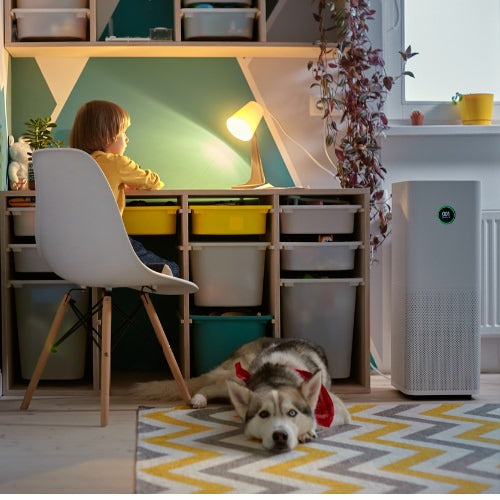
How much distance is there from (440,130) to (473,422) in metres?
1.60

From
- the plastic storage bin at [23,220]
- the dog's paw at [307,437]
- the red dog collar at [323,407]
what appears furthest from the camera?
the plastic storage bin at [23,220]

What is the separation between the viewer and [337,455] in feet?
7.84

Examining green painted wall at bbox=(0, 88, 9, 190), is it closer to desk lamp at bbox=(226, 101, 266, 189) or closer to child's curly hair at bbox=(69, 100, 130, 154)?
child's curly hair at bbox=(69, 100, 130, 154)

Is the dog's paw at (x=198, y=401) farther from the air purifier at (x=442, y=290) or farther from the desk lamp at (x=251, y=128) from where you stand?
the desk lamp at (x=251, y=128)

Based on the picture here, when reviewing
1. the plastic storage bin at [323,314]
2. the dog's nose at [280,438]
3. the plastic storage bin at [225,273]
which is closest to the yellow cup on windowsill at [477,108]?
the plastic storage bin at [323,314]

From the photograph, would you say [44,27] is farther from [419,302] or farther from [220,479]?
[220,479]

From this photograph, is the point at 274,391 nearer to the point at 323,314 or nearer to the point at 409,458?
the point at 409,458

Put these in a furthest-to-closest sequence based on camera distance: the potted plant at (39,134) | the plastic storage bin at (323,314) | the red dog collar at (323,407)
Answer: the potted plant at (39,134) < the plastic storage bin at (323,314) < the red dog collar at (323,407)

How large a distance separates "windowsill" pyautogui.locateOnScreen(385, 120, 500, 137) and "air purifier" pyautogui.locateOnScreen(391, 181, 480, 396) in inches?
29.5

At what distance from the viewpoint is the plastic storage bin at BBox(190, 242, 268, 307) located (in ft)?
11.6

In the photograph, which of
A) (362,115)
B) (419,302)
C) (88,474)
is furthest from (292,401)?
(362,115)

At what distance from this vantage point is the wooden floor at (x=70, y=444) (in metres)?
2.13

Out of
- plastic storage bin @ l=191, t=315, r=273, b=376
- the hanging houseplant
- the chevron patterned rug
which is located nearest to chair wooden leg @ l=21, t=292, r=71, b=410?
the chevron patterned rug

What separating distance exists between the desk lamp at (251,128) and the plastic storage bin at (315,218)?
13.1 inches
